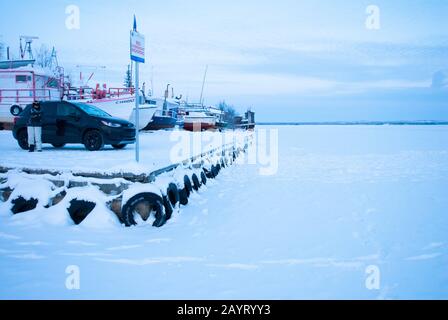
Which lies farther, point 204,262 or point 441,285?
point 204,262

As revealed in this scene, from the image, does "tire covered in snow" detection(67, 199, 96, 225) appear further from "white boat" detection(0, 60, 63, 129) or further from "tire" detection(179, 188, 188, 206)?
"white boat" detection(0, 60, 63, 129)

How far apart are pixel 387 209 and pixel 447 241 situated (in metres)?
1.95

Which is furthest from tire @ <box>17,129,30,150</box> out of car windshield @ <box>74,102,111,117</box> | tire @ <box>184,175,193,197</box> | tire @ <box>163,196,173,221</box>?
tire @ <box>163,196,173,221</box>

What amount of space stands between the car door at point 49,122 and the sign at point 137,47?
16.8 feet

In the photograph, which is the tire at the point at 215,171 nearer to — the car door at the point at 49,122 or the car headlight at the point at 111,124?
the car headlight at the point at 111,124

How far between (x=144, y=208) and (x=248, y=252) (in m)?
2.10

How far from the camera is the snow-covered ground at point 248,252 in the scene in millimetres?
3889

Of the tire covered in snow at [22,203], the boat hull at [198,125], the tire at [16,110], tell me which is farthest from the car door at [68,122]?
the boat hull at [198,125]

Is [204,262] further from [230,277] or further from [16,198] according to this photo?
[16,198]

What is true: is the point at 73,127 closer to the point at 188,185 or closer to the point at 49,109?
the point at 49,109

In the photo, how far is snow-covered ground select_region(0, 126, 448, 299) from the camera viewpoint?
153 inches

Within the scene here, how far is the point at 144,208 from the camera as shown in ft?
20.2

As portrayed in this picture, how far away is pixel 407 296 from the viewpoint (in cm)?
376
